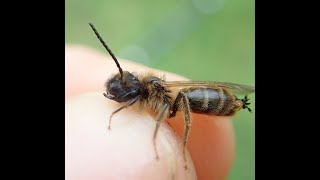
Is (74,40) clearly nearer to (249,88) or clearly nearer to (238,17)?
(238,17)

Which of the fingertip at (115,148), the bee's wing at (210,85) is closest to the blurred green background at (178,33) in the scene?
the bee's wing at (210,85)

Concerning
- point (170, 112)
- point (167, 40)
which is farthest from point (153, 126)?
point (167, 40)

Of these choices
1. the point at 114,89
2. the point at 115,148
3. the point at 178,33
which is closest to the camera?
the point at 115,148

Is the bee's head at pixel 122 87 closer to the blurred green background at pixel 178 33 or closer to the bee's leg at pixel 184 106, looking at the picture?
the bee's leg at pixel 184 106

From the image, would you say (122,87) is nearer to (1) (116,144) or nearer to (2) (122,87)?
(2) (122,87)

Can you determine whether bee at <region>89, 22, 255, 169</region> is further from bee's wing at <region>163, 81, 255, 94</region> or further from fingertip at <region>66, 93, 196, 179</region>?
fingertip at <region>66, 93, 196, 179</region>

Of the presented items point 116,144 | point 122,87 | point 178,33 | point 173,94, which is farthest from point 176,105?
point 178,33
